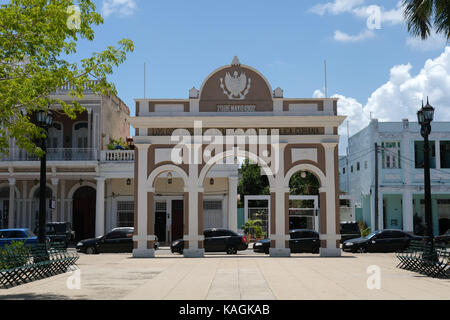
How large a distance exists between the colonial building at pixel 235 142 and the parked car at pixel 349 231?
658 cm

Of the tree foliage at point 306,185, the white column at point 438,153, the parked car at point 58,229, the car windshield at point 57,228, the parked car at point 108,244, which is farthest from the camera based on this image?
the tree foliage at point 306,185

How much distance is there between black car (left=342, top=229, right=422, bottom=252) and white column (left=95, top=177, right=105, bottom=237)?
14.6 metres

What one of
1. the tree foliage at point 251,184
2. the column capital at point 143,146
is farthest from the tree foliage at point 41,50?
the tree foliage at point 251,184

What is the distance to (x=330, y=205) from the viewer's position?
2430 centimetres

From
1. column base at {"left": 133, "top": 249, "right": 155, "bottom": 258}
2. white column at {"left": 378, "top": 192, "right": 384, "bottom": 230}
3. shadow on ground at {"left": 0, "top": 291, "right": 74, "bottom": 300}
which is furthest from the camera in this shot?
white column at {"left": 378, "top": 192, "right": 384, "bottom": 230}


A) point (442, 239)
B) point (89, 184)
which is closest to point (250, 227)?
point (89, 184)

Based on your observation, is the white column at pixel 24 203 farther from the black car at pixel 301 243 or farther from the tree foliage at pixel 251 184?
the tree foliage at pixel 251 184

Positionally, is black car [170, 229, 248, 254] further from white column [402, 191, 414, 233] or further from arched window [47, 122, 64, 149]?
white column [402, 191, 414, 233]

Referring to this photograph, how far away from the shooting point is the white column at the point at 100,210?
31703mm

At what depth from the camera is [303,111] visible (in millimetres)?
24891

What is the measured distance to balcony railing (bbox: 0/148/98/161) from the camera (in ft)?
107

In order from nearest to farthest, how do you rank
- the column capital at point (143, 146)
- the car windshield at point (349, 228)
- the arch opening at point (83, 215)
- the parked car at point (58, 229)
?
the column capital at point (143, 146)
the parked car at point (58, 229)
the car windshield at point (349, 228)
the arch opening at point (83, 215)

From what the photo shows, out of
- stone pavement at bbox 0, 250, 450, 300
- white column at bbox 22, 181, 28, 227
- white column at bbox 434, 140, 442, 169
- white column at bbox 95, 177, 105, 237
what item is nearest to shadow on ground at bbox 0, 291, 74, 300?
stone pavement at bbox 0, 250, 450, 300
